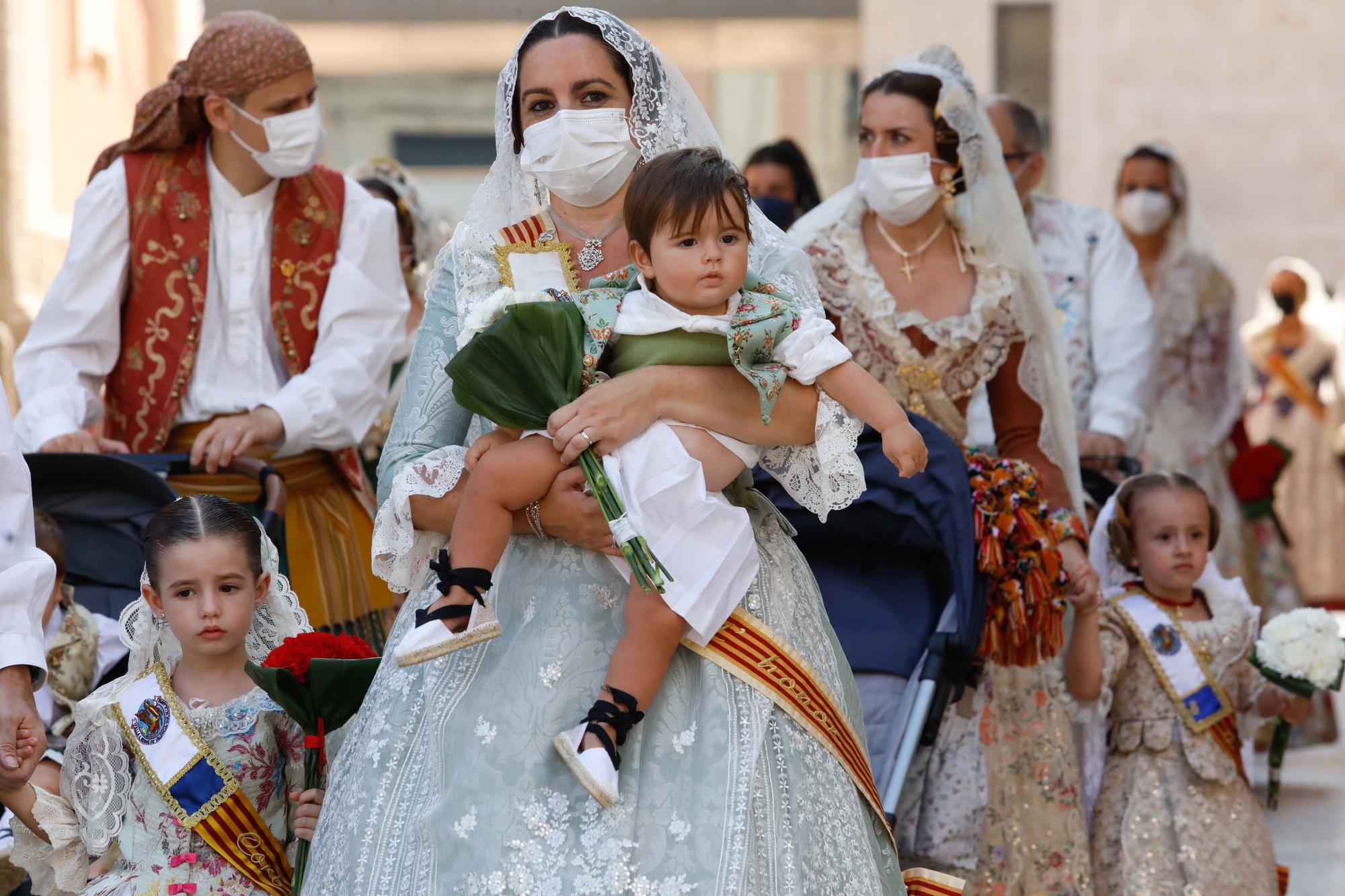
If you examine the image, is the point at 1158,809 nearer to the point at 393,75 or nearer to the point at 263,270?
the point at 263,270

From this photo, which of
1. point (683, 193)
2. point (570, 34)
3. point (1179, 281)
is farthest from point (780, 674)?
point (1179, 281)

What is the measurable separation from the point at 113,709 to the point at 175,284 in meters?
1.58

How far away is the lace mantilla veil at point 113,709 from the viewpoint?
347cm

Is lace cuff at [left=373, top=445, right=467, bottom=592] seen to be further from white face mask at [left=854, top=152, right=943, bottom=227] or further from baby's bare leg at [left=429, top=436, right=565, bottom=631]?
white face mask at [left=854, top=152, right=943, bottom=227]

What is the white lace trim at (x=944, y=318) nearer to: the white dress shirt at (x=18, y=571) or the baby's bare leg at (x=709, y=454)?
the baby's bare leg at (x=709, y=454)

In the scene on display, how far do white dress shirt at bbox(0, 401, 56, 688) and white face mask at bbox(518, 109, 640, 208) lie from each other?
3.41 feet

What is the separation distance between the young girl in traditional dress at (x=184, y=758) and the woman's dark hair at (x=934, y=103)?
2.11m

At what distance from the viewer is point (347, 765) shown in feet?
10.4

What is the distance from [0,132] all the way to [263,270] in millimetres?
5624

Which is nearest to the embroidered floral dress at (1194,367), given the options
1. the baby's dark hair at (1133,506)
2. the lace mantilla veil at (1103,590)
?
the lace mantilla veil at (1103,590)

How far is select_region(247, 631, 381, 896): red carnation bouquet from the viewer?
331cm

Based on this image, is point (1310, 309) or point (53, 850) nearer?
point (53, 850)

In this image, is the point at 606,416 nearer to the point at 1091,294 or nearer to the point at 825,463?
the point at 825,463

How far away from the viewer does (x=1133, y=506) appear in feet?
15.9
